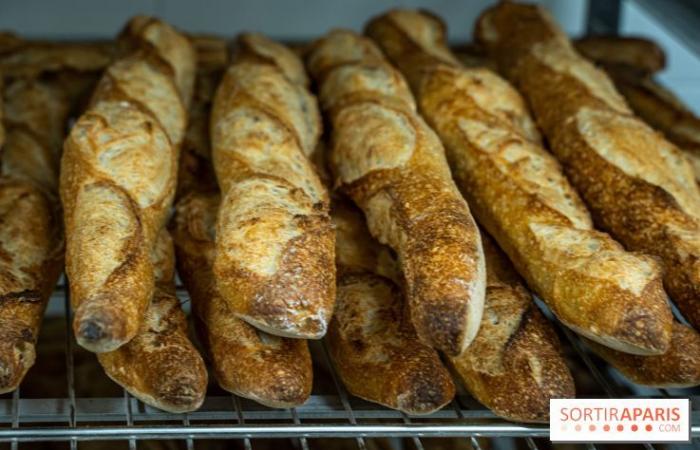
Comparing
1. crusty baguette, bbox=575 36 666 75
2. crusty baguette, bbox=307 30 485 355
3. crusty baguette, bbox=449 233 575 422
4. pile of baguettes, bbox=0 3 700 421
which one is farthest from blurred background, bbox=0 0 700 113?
crusty baguette, bbox=449 233 575 422

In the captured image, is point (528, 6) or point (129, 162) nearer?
point (129, 162)

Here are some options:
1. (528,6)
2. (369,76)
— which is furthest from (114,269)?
(528,6)

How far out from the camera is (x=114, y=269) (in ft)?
4.15

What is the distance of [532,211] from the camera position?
1481mm

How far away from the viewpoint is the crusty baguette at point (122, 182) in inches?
47.8

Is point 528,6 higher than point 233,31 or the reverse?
higher

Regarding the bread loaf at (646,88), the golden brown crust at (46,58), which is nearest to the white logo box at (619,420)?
the bread loaf at (646,88)

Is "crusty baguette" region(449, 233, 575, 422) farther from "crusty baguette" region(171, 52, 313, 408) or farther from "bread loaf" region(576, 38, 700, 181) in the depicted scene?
"bread loaf" region(576, 38, 700, 181)

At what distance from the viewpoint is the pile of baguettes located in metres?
1.26

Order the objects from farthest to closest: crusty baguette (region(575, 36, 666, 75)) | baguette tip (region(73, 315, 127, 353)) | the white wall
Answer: the white wall → crusty baguette (region(575, 36, 666, 75)) → baguette tip (region(73, 315, 127, 353))

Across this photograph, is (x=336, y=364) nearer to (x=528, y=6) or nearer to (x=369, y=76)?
(x=369, y=76)

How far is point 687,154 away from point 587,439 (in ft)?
2.53

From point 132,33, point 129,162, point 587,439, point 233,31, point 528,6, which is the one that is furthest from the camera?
point 233,31

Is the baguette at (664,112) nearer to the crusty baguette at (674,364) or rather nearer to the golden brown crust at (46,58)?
the crusty baguette at (674,364)
